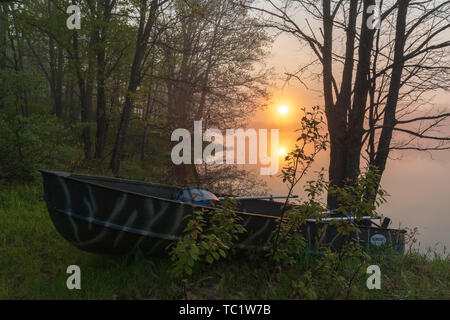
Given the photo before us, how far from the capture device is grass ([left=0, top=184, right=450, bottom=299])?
4.07m

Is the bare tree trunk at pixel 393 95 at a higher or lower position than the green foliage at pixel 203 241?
higher

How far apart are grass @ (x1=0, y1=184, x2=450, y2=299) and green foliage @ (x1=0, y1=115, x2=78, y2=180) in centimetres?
373

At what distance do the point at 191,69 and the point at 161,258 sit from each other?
603 inches

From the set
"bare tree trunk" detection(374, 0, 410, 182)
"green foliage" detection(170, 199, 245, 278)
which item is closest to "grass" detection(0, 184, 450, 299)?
"green foliage" detection(170, 199, 245, 278)

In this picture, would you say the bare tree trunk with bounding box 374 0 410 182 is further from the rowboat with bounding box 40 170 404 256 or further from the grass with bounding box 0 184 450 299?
the rowboat with bounding box 40 170 404 256

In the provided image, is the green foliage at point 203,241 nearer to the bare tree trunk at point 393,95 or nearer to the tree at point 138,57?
the bare tree trunk at point 393,95

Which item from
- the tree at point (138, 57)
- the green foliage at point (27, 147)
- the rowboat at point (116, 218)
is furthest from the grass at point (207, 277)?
the tree at point (138, 57)

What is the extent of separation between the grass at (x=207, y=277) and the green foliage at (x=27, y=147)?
373cm

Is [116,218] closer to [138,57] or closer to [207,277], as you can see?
[207,277]

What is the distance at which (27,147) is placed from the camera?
930cm

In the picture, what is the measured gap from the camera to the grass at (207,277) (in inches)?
160

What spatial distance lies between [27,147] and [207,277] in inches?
306
